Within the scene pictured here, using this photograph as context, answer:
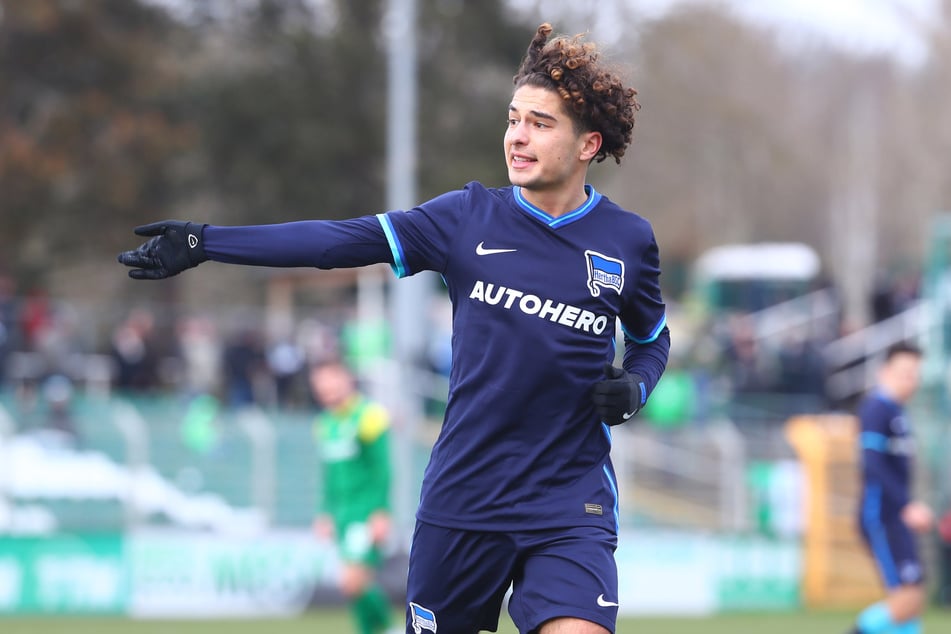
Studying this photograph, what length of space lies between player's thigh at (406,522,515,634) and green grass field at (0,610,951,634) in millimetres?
7553

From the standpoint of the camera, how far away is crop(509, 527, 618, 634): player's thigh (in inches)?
177

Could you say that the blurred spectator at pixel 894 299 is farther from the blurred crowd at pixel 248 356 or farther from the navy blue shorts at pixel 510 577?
the navy blue shorts at pixel 510 577

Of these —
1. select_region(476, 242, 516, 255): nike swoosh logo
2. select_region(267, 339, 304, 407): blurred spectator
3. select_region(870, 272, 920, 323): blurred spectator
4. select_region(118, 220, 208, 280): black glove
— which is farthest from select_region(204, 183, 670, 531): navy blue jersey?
select_region(870, 272, 920, 323): blurred spectator

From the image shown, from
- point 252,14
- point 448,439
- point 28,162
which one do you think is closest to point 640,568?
point 448,439

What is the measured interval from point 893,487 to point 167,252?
6.68 meters

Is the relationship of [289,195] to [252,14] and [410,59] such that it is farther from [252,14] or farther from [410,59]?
[410,59]

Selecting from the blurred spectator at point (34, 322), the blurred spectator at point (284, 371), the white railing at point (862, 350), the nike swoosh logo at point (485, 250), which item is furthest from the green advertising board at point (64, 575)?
the white railing at point (862, 350)

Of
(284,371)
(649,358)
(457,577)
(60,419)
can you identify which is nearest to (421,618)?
(457,577)

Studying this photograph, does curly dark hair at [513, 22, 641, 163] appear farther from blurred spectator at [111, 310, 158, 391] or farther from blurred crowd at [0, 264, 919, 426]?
blurred spectator at [111, 310, 158, 391]

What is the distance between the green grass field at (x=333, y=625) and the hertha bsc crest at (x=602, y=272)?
25.7 ft

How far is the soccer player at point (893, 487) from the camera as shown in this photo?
9.70m

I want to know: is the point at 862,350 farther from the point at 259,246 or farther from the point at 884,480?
the point at 259,246

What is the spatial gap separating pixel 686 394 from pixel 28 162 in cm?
1343

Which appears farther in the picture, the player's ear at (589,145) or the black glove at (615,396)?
the player's ear at (589,145)
